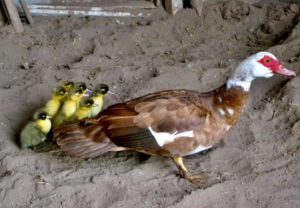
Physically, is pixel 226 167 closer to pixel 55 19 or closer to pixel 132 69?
pixel 132 69

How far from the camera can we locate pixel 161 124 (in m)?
3.91

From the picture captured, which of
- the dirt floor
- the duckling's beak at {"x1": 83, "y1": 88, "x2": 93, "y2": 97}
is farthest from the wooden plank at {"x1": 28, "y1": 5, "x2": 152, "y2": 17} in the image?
the duckling's beak at {"x1": 83, "y1": 88, "x2": 93, "y2": 97}

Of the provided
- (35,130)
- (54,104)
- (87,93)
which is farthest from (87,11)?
(35,130)

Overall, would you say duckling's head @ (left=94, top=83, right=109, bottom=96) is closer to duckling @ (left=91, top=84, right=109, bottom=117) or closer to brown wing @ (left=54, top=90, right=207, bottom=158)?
duckling @ (left=91, top=84, right=109, bottom=117)

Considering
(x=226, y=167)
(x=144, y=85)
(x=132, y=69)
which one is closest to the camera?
(x=226, y=167)

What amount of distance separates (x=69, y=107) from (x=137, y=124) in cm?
86

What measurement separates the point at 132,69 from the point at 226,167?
1.60 meters

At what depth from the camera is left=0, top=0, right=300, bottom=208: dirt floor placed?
3.90m

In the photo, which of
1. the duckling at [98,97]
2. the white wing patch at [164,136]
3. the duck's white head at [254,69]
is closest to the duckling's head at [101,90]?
the duckling at [98,97]

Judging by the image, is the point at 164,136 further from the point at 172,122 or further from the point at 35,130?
the point at 35,130

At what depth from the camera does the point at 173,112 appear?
395 cm

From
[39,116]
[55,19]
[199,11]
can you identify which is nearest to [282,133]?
[39,116]

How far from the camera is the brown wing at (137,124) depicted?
3.92m

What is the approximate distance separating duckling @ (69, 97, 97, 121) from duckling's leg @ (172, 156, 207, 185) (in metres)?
0.83
